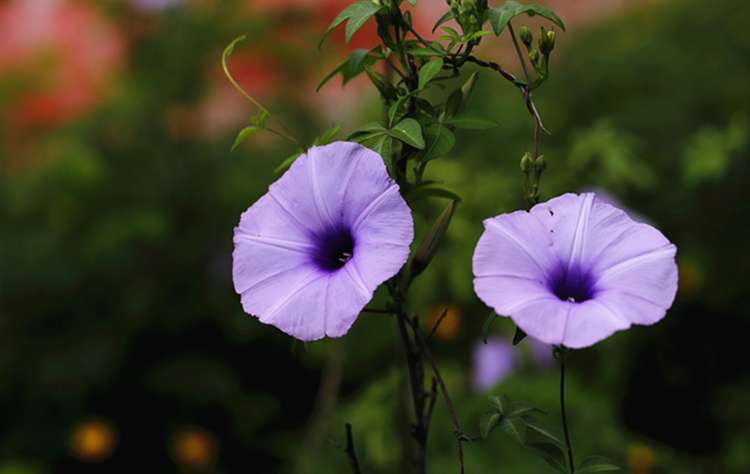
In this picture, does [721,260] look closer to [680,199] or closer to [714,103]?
[680,199]

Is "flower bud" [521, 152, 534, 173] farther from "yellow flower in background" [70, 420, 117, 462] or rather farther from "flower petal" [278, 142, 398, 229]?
"yellow flower in background" [70, 420, 117, 462]

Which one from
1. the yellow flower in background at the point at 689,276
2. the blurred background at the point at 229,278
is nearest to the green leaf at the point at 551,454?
the blurred background at the point at 229,278

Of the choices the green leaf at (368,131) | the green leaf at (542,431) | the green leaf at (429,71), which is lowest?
the green leaf at (542,431)

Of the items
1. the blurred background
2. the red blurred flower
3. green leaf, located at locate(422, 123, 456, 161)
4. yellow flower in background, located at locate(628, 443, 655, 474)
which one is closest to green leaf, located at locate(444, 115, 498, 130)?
green leaf, located at locate(422, 123, 456, 161)

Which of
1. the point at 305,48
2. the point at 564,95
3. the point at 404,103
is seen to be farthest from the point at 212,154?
the point at 404,103

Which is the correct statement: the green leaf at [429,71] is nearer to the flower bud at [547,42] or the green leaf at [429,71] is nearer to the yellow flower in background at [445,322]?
the flower bud at [547,42]
